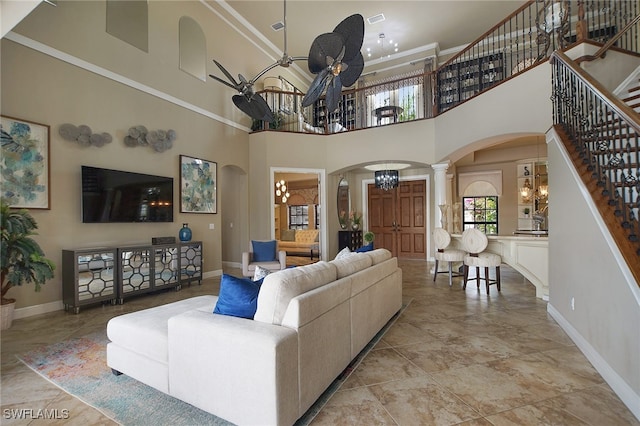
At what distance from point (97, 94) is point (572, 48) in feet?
21.4

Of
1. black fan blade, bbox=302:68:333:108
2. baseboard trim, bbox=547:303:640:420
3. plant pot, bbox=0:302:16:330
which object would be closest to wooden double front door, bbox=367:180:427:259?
baseboard trim, bbox=547:303:640:420

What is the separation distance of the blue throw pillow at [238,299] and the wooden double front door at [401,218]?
299 inches

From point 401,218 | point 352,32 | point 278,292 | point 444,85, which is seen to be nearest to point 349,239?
point 401,218

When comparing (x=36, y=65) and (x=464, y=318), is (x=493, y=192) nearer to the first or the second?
(x=464, y=318)

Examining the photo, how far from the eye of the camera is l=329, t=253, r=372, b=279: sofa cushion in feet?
8.26

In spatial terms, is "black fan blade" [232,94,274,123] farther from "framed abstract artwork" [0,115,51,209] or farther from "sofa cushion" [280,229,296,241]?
"sofa cushion" [280,229,296,241]

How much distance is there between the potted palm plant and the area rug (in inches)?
34.3

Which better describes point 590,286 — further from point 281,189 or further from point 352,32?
point 281,189

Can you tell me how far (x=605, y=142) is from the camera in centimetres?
253

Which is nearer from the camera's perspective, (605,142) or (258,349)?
(258,349)

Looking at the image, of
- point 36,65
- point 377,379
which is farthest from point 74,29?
point 377,379

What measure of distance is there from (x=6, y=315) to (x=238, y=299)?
319cm

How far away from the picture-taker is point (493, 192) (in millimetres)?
8391

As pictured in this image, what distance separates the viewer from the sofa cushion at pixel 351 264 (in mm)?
2517
